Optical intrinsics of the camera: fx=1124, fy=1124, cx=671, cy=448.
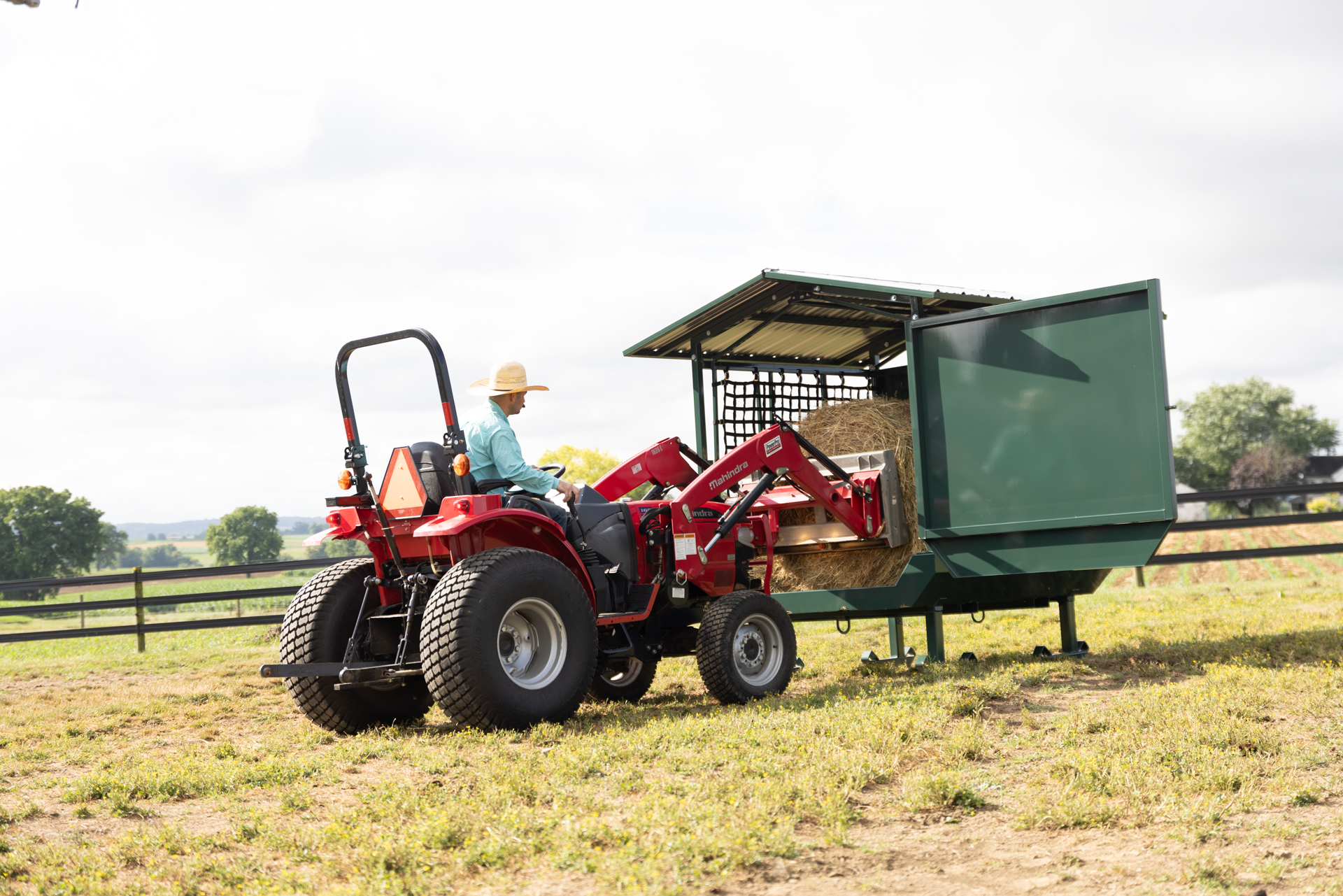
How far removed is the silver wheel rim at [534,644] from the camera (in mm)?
5699

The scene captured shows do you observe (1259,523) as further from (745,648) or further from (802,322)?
(745,648)

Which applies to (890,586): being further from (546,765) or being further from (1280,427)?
(1280,427)

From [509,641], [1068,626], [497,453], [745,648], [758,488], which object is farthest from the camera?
[1068,626]

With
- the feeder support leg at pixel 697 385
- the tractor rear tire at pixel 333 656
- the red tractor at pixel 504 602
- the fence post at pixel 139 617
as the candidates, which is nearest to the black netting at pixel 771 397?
the feeder support leg at pixel 697 385

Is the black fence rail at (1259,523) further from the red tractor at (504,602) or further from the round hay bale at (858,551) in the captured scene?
the red tractor at (504,602)

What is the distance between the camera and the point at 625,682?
23.5 ft

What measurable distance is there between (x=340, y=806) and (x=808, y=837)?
1.77 metres

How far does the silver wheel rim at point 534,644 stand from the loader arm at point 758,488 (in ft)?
3.89

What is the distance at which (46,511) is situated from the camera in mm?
63531

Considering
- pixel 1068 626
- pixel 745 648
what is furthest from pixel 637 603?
pixel 1068 626

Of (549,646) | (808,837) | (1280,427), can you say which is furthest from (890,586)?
(1280,427)

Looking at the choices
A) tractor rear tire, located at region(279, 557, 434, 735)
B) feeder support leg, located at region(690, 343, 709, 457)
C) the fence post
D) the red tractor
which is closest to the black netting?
feeder support leg, located at region(690, 343, 709, 457)

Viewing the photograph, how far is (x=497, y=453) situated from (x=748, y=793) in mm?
2682

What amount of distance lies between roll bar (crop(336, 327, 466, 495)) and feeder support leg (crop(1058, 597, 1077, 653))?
4.92 metres
